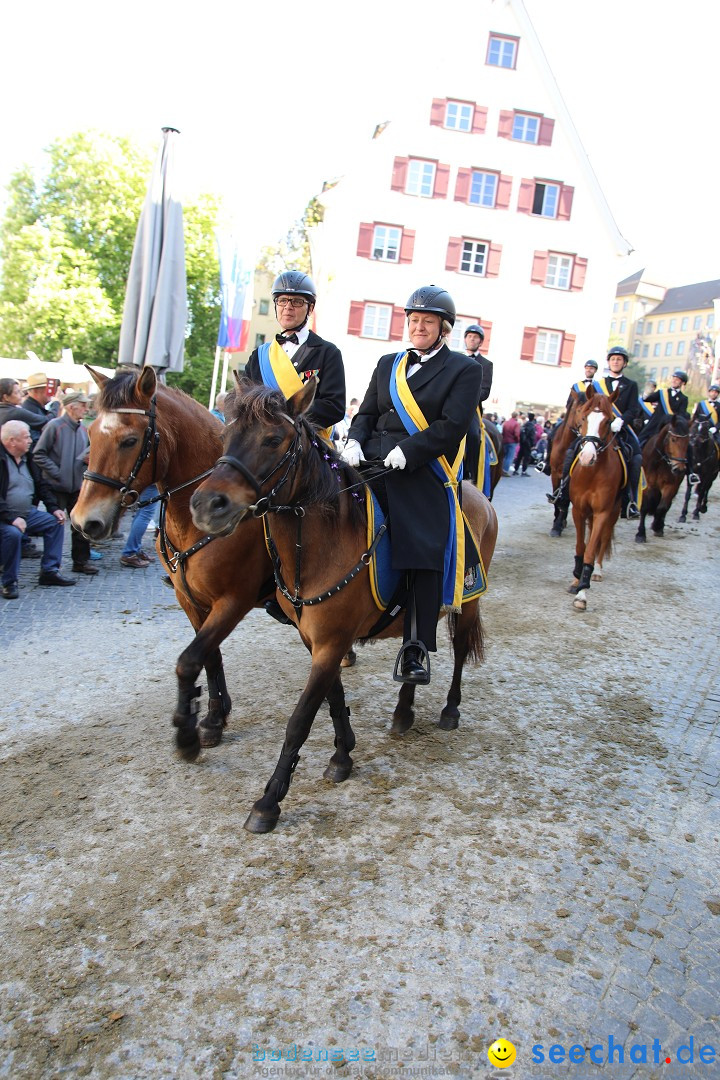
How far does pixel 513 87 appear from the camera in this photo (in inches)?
1222

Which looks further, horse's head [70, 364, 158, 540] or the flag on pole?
the flag on pole

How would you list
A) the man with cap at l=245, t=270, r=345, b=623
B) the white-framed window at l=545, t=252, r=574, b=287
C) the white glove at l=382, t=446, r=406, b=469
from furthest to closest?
1. the white-framed window at l=545, t=252, r=574, b=287
2. the man with cap at l=245, t=270, r=345, b=623
3. the white glove at l=382, t=446, r=406, b=469

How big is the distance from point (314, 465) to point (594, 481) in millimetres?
6298

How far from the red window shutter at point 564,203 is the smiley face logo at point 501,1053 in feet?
112

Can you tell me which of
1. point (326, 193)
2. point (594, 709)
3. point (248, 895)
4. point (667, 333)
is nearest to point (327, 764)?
point (248, 895)

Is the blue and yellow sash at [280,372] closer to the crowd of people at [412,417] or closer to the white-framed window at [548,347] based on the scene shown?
the crowd of people at [412,417]

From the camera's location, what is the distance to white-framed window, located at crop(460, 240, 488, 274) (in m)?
31.3

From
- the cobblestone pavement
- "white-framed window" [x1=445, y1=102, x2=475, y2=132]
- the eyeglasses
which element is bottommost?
the cobblestone pavement

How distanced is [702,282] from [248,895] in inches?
4555

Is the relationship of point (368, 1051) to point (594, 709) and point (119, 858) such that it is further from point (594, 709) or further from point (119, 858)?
point (594, 709)

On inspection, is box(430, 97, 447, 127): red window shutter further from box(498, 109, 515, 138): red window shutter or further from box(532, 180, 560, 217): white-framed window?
box(532, 180, 560, 217): white-framed window

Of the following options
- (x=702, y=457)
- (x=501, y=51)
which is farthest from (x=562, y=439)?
(x=501, y=51)

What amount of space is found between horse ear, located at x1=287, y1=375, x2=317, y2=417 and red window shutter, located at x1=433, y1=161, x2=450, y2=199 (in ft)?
101

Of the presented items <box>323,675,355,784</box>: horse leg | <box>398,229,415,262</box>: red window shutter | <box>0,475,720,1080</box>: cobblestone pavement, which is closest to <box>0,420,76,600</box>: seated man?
<box>0,475,720,1080</box>: cobblestone pavement
